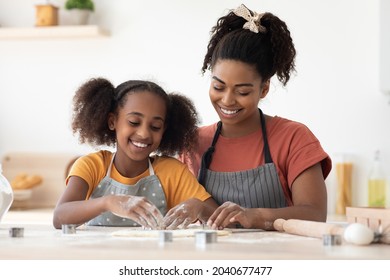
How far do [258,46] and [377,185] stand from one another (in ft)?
5.43

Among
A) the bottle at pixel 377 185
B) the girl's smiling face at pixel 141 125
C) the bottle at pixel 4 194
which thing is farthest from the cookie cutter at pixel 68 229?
the bottle at pixel 377 185

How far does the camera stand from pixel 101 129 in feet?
6.73

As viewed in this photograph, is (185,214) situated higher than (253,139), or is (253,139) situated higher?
(253,139)

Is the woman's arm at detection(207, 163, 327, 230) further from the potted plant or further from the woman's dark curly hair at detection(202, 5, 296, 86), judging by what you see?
the potted plant

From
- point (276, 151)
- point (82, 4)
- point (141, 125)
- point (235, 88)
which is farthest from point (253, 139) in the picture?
point (82, 4)

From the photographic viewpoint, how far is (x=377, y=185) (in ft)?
11.3

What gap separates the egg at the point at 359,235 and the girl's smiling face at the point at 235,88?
66cm

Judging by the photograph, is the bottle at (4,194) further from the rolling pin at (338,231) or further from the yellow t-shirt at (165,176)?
the rolling pin at (338,231)

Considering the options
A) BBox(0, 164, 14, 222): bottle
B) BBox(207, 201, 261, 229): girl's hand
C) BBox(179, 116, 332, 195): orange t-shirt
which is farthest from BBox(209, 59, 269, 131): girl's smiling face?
BBox(0, 164, 14, 222): bottle

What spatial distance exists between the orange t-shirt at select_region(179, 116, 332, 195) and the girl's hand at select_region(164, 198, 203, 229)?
0.33 meters

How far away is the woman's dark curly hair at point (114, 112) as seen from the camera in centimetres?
202

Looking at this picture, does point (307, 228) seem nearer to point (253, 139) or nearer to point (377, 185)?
point (253, 139)
